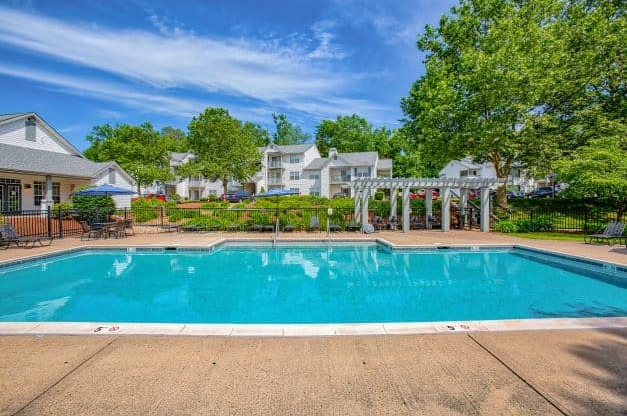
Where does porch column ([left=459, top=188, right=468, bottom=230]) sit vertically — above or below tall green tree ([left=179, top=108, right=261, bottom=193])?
below

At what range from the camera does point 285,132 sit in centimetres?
7331

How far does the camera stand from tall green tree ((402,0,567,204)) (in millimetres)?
18797

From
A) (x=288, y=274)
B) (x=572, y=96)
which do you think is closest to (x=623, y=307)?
(x=288, y=274)

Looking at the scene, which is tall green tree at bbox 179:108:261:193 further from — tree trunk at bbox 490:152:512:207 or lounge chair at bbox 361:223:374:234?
tree trunk at bbox 490:152:512:207

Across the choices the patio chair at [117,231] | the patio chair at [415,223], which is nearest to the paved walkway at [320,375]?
the patio chair at [117,231]

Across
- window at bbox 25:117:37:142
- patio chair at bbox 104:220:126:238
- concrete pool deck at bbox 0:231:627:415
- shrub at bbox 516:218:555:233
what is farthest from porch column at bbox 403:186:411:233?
window at bbox 25:117:37:142

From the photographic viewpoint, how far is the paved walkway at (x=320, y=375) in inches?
119

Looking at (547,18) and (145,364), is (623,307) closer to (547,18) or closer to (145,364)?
(145,364)

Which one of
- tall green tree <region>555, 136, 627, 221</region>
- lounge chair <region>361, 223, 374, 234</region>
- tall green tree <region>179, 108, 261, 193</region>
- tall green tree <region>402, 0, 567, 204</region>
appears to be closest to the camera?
tall green tree <region>555, 136, 627, 221</region>

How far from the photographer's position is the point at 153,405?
3.04m

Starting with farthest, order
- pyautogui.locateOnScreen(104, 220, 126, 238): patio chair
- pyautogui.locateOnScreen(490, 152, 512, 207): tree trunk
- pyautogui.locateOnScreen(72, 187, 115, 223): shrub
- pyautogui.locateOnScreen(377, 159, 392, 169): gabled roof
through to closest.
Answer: pyautogui.locateOnScreen(377, 159, 392, 169): gabled roof → pyautogui.locateOnScreen(490, 152, 512, 207): tree trunk → pyautogui.locateOnScreen(72, 187, 115, 223): shrub → pyautogui.locateOnScreen(104, 220, 126, 238): patio chair

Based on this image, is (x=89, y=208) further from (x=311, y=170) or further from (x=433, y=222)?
(x=311, y=170)

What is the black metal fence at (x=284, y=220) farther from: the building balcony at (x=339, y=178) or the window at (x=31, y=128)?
the building balcony at (x=339, y=178)

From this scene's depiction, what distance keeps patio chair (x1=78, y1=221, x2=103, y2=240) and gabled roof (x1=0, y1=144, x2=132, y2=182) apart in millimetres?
5031
